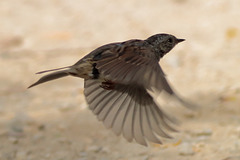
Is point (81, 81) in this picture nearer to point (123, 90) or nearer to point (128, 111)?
point (123, 90)

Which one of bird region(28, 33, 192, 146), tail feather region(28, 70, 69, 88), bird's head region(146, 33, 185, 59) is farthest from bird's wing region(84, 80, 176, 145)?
bird's head region(146, 33, 185, 59)

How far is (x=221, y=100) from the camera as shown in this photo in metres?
5.29

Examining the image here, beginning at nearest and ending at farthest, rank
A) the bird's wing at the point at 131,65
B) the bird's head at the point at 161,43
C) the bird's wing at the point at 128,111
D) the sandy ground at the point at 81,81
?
the bird's wing at the point at 131,65 < the bird's wing at the point at 128,111 < the bird's head at the point at 161,43 < the sandy ground at the point at 81,81

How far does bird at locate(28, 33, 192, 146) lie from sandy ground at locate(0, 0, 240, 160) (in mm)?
466

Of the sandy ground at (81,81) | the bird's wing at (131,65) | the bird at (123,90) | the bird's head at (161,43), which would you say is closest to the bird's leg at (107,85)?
the bird at (123,90)

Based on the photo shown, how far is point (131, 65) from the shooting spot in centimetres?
352

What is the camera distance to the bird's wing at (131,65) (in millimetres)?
3244

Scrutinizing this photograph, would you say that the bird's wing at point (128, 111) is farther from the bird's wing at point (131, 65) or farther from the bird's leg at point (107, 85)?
the bird's wing at point (131, 65)

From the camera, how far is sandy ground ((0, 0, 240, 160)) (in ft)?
14.7

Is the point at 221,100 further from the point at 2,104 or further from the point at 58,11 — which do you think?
the point at 58,11

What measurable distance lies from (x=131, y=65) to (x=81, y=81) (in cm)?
267

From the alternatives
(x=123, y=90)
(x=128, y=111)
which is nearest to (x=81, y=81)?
(x=123, y=90)

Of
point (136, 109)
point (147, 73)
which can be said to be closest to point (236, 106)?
point (136, 109)

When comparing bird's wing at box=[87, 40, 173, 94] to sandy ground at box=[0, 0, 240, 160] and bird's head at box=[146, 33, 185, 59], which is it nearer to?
bird's head at box=[146, 33, 185, 59]
